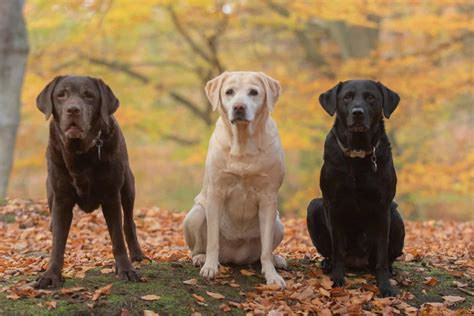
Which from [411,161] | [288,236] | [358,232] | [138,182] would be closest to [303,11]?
[411,161]

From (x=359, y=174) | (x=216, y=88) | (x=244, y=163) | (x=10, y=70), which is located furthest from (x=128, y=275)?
(x=10, y=70)

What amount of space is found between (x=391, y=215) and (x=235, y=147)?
54.7 inches

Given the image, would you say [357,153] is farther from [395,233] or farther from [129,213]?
[129,213]

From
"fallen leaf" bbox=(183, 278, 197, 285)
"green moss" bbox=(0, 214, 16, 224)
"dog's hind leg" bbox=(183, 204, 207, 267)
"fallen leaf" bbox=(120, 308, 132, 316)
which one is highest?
"dog's hind leg" bbox=(183, 204, 207, 267)

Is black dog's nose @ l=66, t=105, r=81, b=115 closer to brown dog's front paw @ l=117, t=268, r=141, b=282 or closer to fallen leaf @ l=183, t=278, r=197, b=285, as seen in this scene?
brown dog's front paw @ l=117, t=268, r=141, b=282

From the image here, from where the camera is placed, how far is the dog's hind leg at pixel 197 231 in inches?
199

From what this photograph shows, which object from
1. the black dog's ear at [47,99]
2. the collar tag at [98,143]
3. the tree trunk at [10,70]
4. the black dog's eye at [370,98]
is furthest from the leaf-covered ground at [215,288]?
the tree trunk at [10,70]

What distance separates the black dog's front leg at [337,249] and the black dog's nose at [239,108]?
1.02 metres

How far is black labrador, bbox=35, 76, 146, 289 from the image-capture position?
415 cm

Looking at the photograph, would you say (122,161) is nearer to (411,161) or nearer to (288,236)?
(288,236)

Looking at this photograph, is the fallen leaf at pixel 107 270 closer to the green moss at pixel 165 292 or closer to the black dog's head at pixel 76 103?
the green moss at pixel 165 292

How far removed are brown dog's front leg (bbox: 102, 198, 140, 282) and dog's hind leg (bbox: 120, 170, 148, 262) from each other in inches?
21.4

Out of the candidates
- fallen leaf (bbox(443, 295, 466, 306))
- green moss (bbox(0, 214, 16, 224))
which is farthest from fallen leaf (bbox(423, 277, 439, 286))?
green moss (bbox(0, 214, 16, 224))

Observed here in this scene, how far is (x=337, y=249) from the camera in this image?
4895 mm
